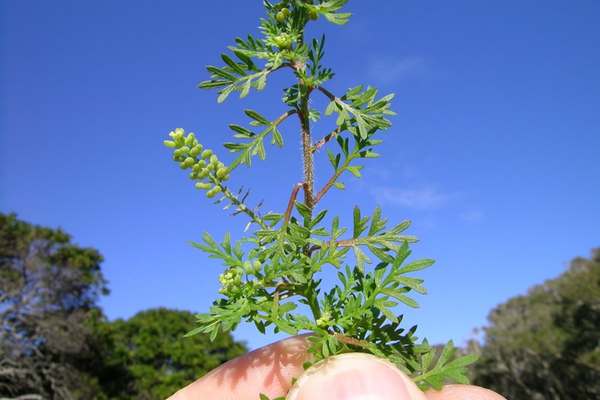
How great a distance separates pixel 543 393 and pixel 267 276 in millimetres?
38632

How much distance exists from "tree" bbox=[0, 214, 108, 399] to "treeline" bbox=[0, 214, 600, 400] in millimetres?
53

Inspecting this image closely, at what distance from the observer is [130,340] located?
121 ft

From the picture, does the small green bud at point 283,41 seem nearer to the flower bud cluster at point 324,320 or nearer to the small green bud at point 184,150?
the small green bud at point 184,150

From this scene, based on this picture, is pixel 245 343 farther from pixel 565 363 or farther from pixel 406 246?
pixel 406 246

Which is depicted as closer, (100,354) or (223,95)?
(223,95)

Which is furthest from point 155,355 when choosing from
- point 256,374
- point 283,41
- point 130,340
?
point 283,41

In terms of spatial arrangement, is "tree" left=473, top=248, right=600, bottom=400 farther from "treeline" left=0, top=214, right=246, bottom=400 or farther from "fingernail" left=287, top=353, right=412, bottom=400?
"fingernail" left=287, top=353, right=412, bottom=400

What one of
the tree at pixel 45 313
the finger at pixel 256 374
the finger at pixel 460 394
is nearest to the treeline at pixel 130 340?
the tree at pixel 45 313

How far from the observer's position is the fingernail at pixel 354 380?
2121 millimetres

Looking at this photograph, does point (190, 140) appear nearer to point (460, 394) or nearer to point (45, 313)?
point (460, 394)

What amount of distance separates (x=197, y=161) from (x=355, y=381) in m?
1.10

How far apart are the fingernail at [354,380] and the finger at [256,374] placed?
37 cm

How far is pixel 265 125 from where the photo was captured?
2252mm

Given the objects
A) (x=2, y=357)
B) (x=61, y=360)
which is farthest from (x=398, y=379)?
(x=61, y=360)
